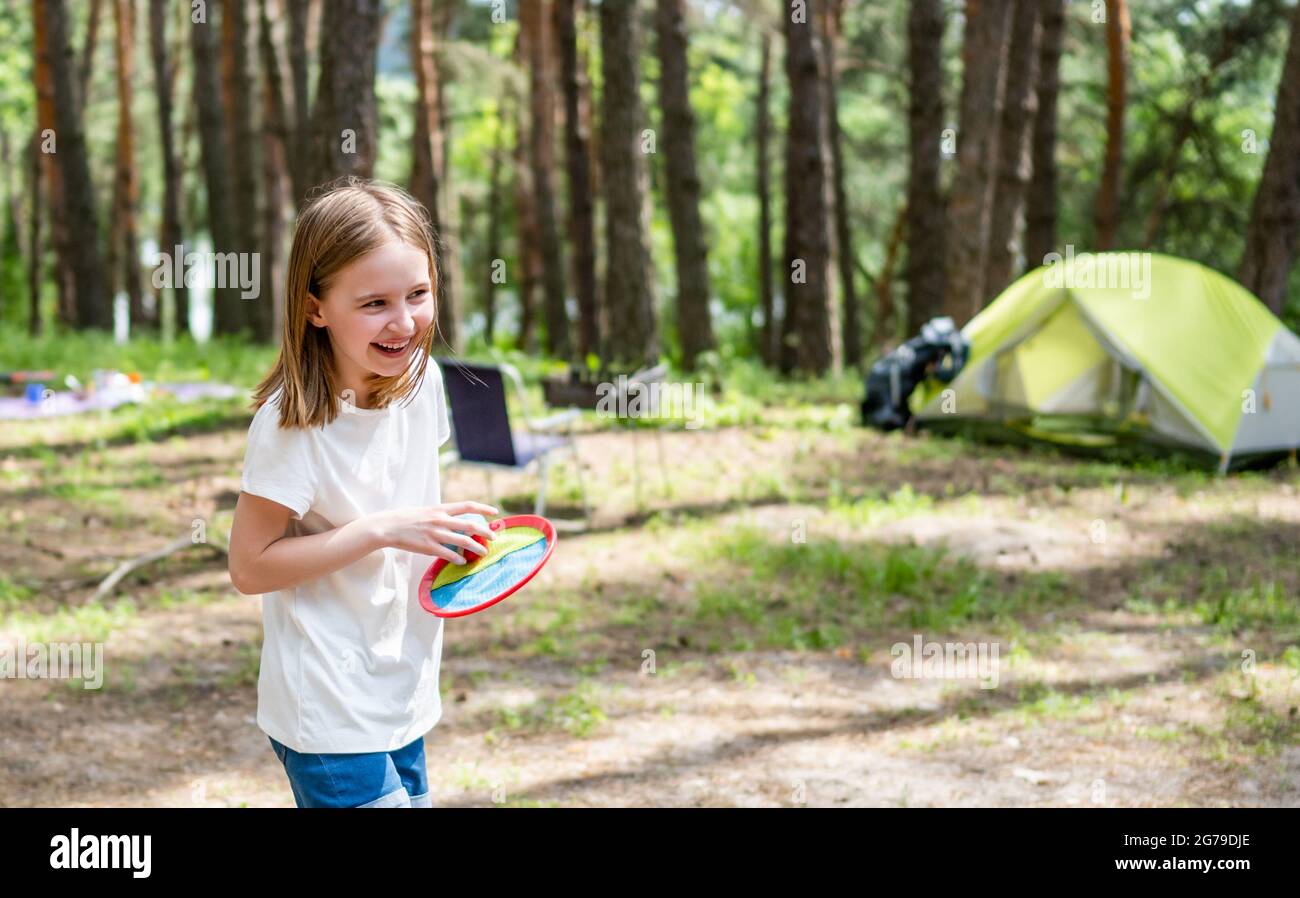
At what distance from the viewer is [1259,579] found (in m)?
7.12

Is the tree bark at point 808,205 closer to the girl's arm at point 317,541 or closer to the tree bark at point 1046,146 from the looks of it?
the tree bark at point 1046,146

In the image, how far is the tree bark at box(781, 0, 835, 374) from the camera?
13.9 meters

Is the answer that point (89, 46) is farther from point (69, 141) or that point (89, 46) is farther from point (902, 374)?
point (902, 374)

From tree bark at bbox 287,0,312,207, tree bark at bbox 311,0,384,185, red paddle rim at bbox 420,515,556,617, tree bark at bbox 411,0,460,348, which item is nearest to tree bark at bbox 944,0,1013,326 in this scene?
tree bark at bbox 411,0,460,348

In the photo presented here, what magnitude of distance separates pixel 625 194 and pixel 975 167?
3430 mm

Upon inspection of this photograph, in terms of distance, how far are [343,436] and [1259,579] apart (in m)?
6.25

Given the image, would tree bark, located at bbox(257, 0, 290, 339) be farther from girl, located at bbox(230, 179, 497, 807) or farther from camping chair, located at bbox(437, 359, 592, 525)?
girl, located at bbox(230, 179, 497, 807)

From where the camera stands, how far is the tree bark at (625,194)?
12234 mm

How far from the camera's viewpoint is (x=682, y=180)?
14.8 meters

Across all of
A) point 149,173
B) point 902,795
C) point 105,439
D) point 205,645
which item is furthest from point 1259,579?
point 149,173

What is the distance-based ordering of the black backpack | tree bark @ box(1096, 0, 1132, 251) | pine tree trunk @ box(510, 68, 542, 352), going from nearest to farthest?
the black backpack
tree bark @ box(1096, 0, 1132, 251)
pine tree trunk @ box(510, 68, 542, 352)

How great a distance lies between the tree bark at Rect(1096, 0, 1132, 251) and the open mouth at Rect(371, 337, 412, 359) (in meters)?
16.3

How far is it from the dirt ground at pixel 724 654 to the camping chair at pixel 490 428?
1.98 ft
